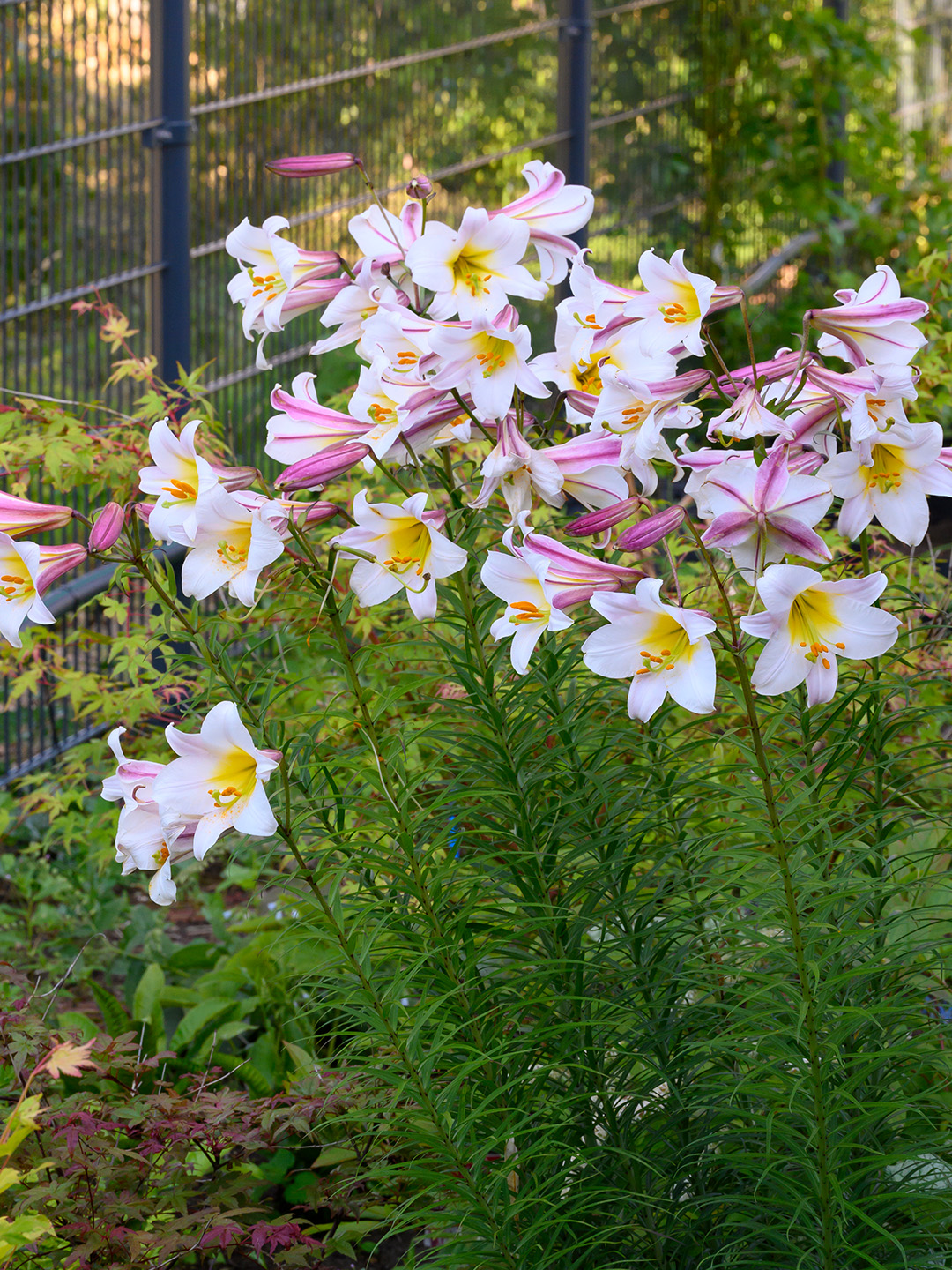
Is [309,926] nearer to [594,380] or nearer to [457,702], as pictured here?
[457,702]

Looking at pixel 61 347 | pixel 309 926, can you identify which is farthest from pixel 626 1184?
pixel 61 347

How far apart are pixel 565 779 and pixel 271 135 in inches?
121

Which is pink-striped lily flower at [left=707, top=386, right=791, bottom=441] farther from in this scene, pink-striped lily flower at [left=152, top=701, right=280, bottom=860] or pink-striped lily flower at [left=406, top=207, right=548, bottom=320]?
pink-striped lily flower at [left=152, top=701, right=280, bottom=860]

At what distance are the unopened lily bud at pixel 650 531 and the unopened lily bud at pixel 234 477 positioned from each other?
14.2 inches

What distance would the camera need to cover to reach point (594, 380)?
1.38m

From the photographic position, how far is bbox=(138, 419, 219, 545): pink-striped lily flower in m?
1.24

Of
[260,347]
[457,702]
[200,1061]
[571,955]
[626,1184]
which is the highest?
[260,347]

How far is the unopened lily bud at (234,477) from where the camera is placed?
4.14 ft

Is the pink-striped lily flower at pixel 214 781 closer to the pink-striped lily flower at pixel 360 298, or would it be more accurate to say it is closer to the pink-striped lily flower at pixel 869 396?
the pink-striped lily flower at pixel 360 298

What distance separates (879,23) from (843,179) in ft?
3.32

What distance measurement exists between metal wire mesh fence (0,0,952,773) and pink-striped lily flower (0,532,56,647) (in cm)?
184

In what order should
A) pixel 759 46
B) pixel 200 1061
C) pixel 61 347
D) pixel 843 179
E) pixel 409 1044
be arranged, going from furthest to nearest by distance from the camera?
1. pixel 843 179
2. pixel 759 46
3. pixel 61 347
4. pixel 200 1061
5. pixel 409 1044

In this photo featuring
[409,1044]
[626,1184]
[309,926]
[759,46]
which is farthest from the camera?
[759,46]

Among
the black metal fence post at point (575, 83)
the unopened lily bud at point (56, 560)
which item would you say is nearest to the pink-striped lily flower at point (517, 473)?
the unopened lily bud at point (56, 560)
